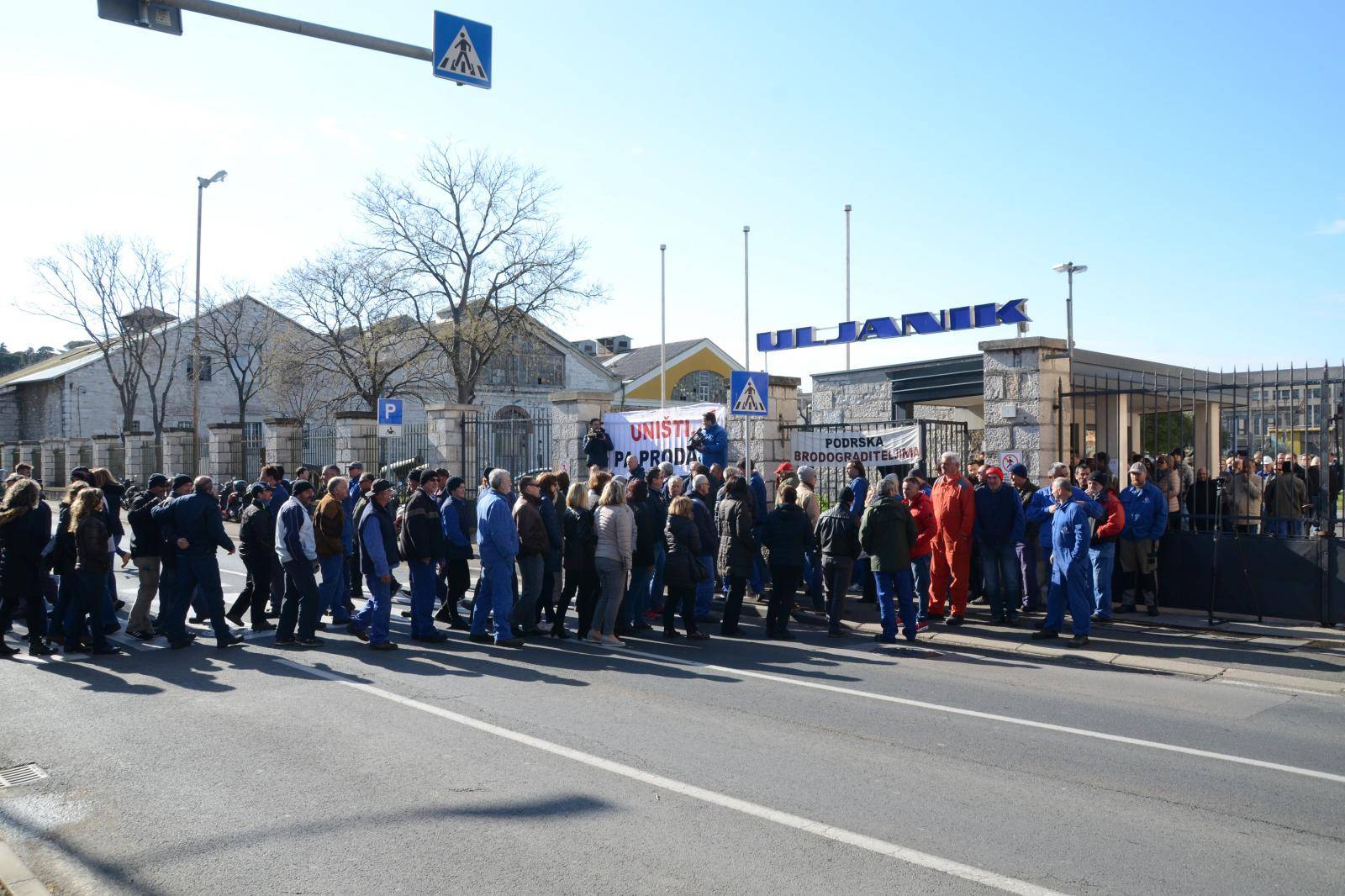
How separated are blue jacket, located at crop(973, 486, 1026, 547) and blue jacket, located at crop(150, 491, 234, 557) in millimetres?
7927

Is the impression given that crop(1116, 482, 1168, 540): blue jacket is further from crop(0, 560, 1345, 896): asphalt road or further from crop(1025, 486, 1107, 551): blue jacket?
crop(0, 560, 1345, 896): asphalt road

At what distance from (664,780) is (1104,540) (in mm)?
6776

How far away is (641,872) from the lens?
178 inches

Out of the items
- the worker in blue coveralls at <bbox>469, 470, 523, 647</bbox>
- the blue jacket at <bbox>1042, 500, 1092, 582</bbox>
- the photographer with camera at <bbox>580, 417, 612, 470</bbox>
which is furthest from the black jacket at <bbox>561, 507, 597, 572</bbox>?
the photographer with camera at <bbox>580, 417, 612, 470</bbox>

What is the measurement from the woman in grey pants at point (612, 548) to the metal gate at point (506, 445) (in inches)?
368

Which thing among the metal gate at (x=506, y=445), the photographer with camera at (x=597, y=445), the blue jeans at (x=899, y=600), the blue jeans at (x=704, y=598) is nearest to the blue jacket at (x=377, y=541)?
the blue jeans at (x=704, y=598)

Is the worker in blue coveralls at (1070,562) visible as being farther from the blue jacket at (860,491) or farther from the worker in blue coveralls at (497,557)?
the worker in blue coveralls at (497,557)

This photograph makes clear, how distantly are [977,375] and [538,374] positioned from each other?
114ft

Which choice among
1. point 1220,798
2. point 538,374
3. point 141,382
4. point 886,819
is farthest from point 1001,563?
point 141,382

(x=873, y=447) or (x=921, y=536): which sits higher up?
(x=873, y=447)

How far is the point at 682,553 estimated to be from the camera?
1054 centimetres

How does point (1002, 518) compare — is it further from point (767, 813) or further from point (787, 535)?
point (767, 813)

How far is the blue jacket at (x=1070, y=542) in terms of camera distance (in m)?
10.1

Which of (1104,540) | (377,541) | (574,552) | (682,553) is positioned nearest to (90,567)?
(377,541)
